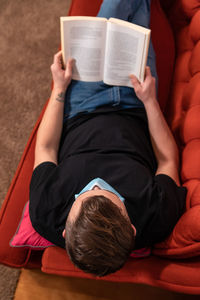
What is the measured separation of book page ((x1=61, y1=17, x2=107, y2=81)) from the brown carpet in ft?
2.32

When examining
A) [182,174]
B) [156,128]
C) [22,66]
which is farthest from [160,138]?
[22,66]

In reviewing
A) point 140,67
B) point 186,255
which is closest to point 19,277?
point 186,255

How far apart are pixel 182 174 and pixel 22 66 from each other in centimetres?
133

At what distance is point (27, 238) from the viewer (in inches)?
35.4

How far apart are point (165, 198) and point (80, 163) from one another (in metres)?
0.30

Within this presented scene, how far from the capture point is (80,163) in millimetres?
909

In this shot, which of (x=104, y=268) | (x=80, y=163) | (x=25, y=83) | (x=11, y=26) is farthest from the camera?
(x=11, y=26)

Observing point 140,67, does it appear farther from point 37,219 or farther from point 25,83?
point 25,83

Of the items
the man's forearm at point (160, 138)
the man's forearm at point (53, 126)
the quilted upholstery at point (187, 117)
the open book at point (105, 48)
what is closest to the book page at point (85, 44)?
the open book at point (105, 48)

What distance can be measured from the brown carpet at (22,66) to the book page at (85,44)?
0.71 meters

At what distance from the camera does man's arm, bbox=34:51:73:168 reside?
1020 millimetres

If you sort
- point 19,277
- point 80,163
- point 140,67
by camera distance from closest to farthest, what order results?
point 80,163, point 140,67, point 19,277

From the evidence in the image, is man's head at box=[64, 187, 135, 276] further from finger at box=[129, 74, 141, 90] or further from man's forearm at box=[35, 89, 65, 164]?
finger at box=[129, 74, 141, 90]

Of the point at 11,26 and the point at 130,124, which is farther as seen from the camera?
the point at 11,26
